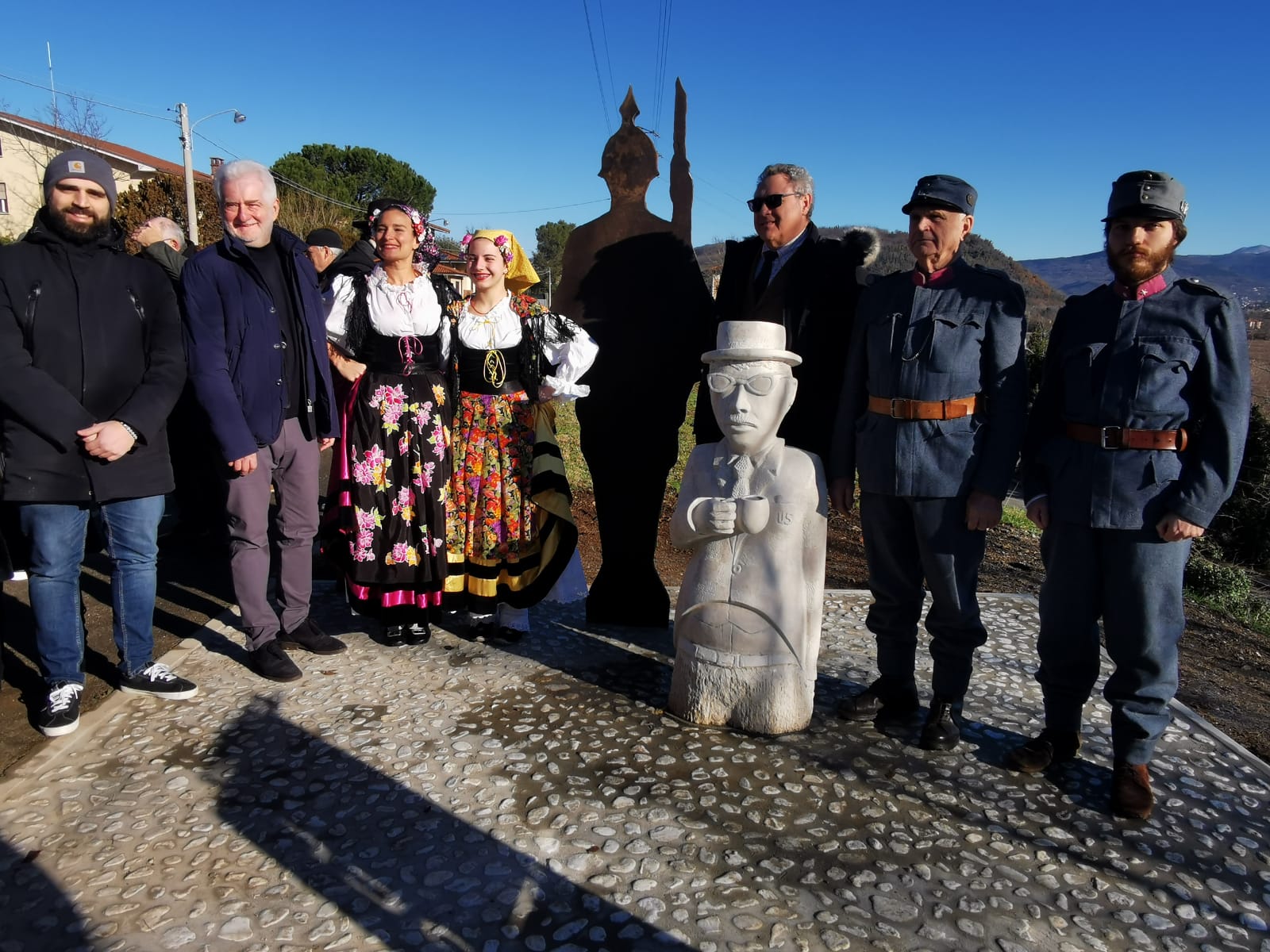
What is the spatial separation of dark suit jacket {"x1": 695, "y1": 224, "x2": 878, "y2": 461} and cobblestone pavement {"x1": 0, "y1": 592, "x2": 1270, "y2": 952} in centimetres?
124

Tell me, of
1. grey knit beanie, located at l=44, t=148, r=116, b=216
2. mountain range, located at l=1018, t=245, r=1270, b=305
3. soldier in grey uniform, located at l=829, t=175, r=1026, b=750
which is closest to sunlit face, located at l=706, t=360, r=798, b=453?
soldier in grey uniform, located at l=829, t=175, r=1026, b=750

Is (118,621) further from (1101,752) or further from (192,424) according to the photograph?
(1101,752)

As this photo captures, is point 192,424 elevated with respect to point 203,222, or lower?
lower

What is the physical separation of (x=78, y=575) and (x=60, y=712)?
0.52 m

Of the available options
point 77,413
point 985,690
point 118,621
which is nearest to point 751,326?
point 985,690

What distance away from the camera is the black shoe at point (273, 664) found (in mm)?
3633

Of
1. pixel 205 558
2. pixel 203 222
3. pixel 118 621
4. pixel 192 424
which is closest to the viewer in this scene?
pixel 118 621

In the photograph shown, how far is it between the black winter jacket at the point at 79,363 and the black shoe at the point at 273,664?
0.91m

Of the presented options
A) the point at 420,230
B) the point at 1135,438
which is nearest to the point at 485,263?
the point at 420,230

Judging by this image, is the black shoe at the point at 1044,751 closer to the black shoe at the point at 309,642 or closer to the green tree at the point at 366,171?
the black shoe at the point at 309,642

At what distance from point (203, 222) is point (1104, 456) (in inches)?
823

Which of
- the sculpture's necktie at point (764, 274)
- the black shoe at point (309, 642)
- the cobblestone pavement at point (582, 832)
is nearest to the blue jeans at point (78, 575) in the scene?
the cobblestone pavement at point (582, 832)

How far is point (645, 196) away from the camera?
426 centimetres

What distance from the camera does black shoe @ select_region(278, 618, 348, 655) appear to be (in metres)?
3.93
